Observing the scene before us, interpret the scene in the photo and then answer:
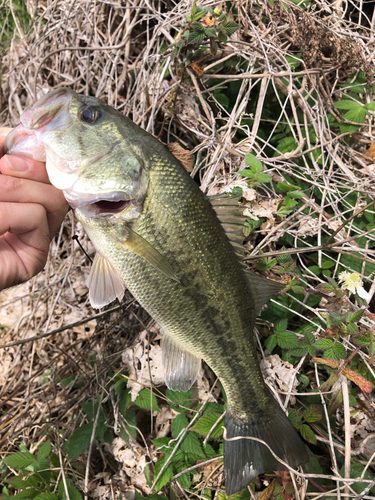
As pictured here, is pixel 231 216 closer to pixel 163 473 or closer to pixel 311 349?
pixel 311 349

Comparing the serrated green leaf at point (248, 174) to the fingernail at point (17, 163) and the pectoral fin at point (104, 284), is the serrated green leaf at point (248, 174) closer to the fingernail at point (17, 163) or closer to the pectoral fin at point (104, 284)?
the pectoral fin at point (104, 284)

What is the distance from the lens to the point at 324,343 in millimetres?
1931

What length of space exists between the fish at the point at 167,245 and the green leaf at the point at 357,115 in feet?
5.20

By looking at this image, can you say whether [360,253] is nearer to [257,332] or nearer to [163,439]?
[257,332]

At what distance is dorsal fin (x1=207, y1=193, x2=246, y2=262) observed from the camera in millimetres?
1752

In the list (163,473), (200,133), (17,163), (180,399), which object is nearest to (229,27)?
(200,133)

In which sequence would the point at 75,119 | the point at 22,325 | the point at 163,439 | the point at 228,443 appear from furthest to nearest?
the point at 22,325 → the point at 163,439 → the point at 228,443 → the point at 75,119

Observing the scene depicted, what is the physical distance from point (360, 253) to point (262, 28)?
1.98m

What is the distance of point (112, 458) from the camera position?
8.42ft

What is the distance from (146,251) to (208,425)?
50.2 inches

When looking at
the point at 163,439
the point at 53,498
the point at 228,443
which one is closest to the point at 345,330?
the point at 228,443

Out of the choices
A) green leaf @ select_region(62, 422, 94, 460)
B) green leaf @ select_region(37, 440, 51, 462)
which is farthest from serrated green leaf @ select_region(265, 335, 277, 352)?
green leaf @ select_region(37, 440, 51, 462)

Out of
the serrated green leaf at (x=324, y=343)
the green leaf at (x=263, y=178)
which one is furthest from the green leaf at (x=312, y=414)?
the green leaf at (x=263, y=178)

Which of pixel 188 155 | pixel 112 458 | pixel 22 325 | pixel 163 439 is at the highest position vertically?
pixel 188 155
